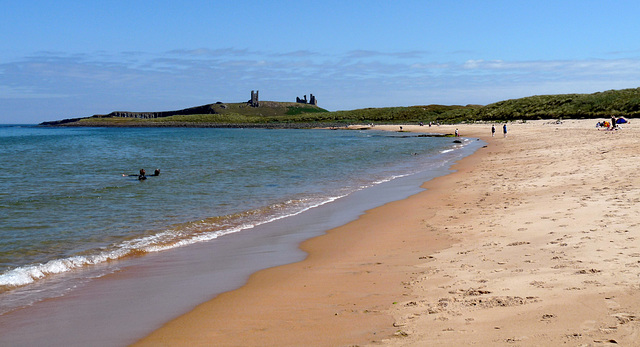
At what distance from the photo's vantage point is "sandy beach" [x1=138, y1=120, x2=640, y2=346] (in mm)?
4750

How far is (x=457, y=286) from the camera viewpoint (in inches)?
245

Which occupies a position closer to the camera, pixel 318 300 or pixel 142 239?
pixel 318 300

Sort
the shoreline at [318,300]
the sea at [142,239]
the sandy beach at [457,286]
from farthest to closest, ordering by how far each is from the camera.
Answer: the sea at [142,239] → the shoreline at [318,300] → the sandy beach at [457,286]

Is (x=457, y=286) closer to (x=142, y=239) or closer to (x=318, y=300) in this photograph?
(x=318, y=300)

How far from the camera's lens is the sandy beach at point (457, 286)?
475 cm

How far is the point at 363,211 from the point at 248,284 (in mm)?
7173

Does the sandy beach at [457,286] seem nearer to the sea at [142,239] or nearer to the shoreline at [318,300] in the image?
the shoreline at [318,300]

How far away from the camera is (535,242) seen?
26.9ft

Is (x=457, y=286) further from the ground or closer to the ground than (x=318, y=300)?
further from the ground

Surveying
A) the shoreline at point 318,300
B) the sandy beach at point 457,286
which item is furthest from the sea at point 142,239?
the sandy beach at point 457,286

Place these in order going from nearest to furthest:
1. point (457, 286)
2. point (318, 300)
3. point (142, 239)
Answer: point (457, 286) → point (318, 300) → point (142, 239)

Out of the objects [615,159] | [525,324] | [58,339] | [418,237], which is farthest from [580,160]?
[58,339]

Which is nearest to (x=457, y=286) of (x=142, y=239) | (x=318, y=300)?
(x=318, y=300)

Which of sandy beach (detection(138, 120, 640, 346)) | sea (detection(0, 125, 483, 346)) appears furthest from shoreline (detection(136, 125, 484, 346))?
sea (detection(0, 125, 483, 346))
